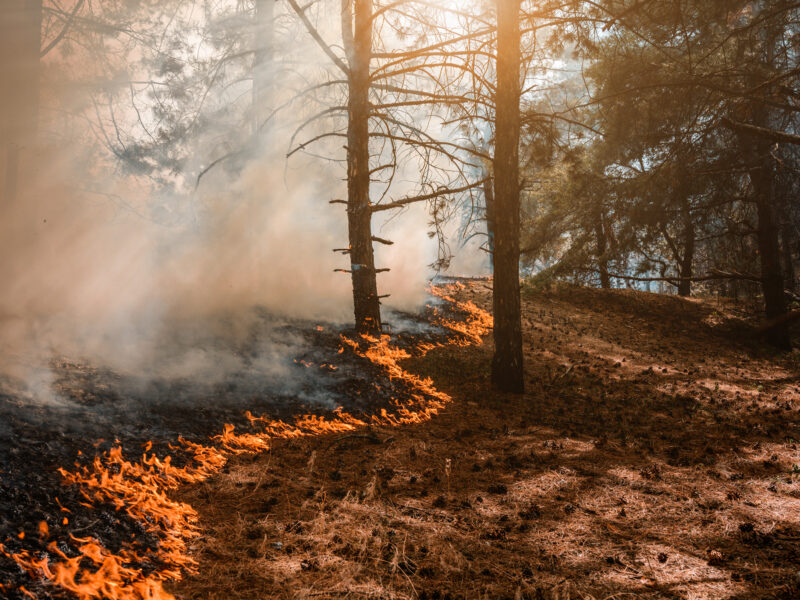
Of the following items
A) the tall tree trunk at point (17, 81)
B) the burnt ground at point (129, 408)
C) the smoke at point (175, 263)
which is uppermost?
the tall tree trunk at point (17, 81)

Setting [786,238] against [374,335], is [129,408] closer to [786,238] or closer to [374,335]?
[374,335]

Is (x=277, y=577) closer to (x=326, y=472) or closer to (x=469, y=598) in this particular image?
(x=469, y=598)

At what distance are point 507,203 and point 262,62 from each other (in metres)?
9.75

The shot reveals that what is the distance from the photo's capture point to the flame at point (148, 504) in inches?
92.3

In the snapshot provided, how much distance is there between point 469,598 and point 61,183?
16.7 meters

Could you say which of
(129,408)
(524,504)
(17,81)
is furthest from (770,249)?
(17,81)

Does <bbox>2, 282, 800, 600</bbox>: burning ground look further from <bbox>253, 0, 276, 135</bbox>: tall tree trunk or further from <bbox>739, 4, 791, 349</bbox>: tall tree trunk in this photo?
<bbox>253, 0, 276, 135</bbox>: tall tree trunk

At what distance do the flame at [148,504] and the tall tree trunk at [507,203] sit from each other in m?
1.87

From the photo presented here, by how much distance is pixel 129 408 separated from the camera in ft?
14.8

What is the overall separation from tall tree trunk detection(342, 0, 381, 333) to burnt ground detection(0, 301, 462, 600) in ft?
2.69

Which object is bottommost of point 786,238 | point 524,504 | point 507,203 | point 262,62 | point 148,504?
point 524,504

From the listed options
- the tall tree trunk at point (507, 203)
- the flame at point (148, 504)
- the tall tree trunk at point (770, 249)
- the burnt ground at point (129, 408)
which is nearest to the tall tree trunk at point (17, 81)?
the burnt ground at point (129, 408)

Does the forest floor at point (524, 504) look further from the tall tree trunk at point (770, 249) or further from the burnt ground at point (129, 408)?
the tall tree trunk at point (770, 249)

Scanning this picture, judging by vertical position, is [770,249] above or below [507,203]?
below
